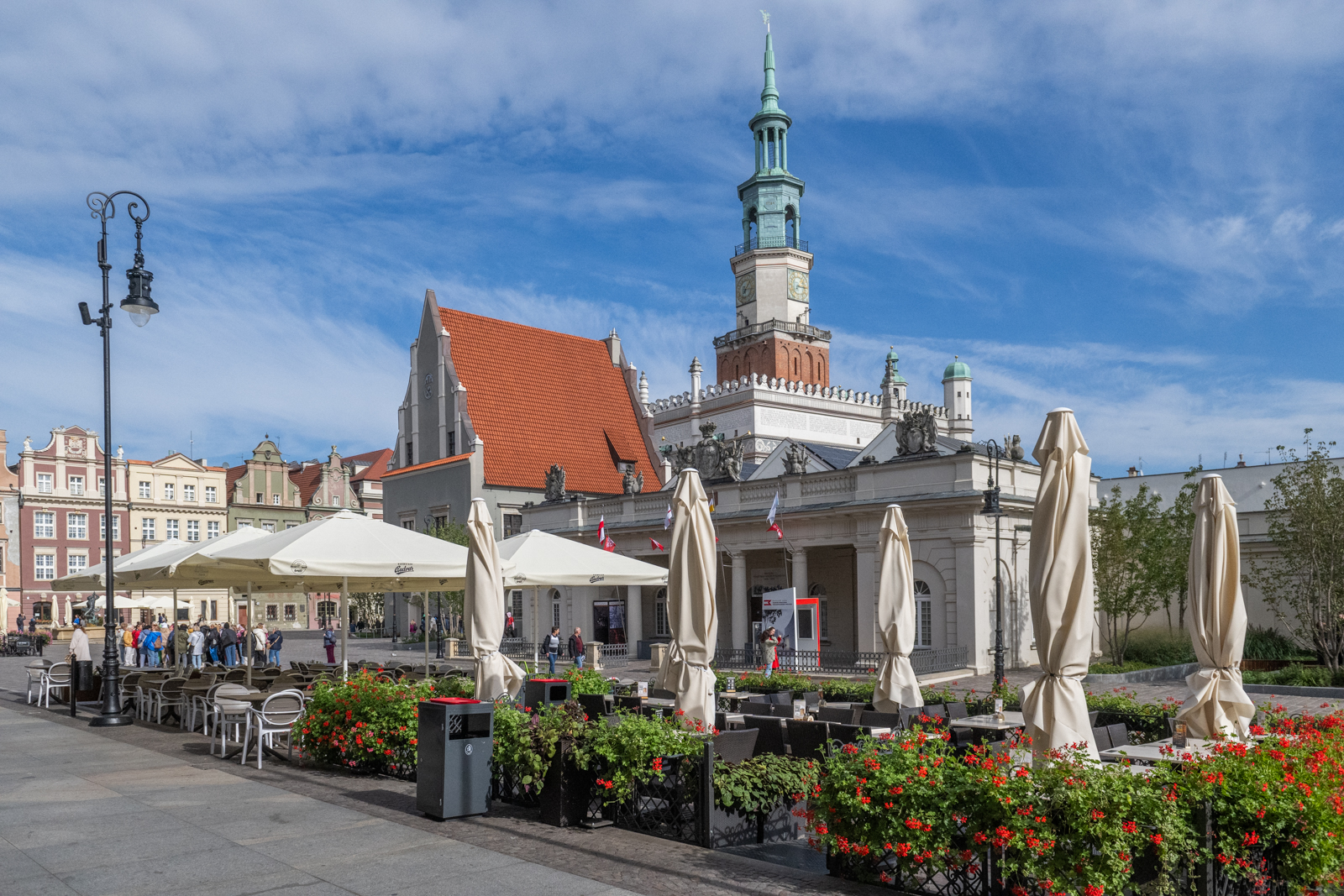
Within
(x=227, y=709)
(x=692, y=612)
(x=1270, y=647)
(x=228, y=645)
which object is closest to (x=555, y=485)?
(x=228, y=645)

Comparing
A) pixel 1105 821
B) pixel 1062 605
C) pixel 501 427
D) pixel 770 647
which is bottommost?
pixel 770 647

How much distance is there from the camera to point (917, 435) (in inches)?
1242

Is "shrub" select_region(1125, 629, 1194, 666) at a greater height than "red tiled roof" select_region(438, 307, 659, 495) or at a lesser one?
lesser

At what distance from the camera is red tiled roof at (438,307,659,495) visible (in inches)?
1994

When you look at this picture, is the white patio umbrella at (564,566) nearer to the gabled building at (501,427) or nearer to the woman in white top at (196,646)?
the woman in white top at (196,646)

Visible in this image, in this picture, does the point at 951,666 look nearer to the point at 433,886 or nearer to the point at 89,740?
the point at 89,740

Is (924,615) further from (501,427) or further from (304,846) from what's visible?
(501,427)

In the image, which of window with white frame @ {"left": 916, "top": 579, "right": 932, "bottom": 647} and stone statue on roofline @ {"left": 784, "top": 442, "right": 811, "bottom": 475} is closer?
window with white frame @ {"left": 916, "top": 579, "right": 932, "bottom": 647}

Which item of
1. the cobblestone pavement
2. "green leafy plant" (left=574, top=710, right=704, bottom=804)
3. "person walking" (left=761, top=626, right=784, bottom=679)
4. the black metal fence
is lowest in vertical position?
the black metal fence

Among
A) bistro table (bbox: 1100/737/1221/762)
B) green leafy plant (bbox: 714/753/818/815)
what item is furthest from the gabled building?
green leafy plant (bbox: 714/753/818/815)

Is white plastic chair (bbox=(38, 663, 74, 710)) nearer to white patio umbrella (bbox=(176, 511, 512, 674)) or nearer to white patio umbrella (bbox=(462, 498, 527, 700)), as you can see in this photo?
white patio umbrella (bbox=(176, 511, 512, 674))

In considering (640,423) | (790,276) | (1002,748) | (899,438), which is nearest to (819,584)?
(899,438)

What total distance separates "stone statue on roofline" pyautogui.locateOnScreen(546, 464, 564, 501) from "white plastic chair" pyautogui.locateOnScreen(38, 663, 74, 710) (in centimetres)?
2508

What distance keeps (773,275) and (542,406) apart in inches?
1117
